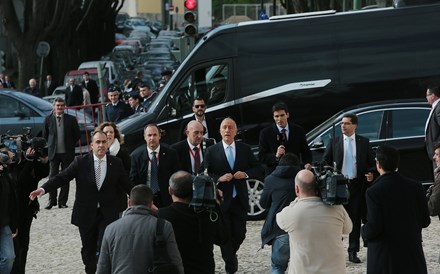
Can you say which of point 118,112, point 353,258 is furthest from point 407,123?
point 118,112

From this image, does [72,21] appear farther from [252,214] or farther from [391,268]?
[391,268]

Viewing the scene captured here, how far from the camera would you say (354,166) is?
529 inches

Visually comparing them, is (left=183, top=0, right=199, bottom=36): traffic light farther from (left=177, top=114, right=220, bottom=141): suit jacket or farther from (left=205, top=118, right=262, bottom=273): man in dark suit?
(left=205, top=118, right=262, bottom=273): man in dark suit

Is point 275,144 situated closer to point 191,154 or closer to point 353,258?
point 191,154

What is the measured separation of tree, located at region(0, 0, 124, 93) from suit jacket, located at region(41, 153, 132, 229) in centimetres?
3024

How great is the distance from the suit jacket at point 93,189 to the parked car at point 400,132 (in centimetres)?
490

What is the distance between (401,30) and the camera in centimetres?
1850

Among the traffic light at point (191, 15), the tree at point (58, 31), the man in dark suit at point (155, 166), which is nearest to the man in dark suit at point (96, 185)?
the man in dark suit at point (155, 166)

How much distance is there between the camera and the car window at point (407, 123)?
1634 cm

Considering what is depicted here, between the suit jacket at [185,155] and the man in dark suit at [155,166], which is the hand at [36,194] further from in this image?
the suit jacket at [185,155]

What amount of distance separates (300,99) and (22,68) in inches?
1005

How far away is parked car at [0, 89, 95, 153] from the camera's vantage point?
2619 centimetres

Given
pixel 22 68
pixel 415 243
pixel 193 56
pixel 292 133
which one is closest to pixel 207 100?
pixel 193 56

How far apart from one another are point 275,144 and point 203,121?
2.22 meters
